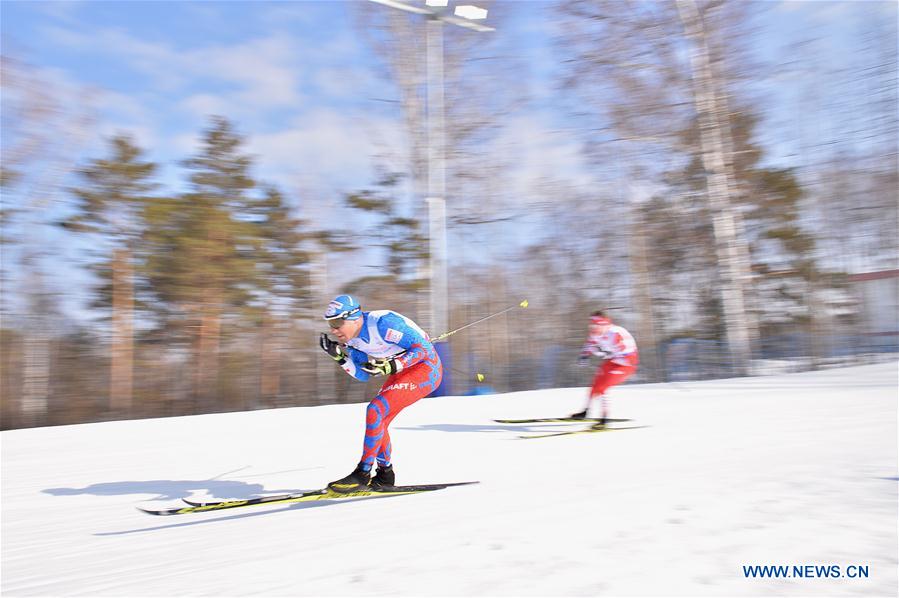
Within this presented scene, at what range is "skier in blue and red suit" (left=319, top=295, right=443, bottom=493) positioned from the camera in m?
4.95

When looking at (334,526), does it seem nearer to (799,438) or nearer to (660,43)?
(799,438)

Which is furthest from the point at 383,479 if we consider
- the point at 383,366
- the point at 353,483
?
the point at 383,366

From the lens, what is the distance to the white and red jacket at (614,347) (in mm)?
8969

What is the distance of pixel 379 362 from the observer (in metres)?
5.04

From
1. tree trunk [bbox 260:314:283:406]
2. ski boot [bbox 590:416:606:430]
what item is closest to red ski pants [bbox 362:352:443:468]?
ski boot [bbox 590:416:606:430]

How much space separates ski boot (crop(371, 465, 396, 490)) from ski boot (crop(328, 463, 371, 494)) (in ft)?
0.38

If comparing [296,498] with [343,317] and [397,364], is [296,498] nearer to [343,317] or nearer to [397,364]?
[397,364]

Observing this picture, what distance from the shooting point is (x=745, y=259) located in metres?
17.1

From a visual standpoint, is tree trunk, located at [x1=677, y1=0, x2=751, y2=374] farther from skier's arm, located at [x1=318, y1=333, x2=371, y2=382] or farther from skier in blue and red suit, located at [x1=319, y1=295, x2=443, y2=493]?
skier's arm, located at [x1=318, y1=333, x2=371, y2=382]

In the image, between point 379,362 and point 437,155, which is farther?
point 437,155

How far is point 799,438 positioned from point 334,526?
16.9 ft

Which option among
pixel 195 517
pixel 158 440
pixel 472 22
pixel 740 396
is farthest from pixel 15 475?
pixel 472 22

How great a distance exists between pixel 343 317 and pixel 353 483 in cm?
126

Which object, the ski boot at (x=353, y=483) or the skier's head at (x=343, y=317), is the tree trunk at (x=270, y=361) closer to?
the ski boot at (x=353, y=483)
